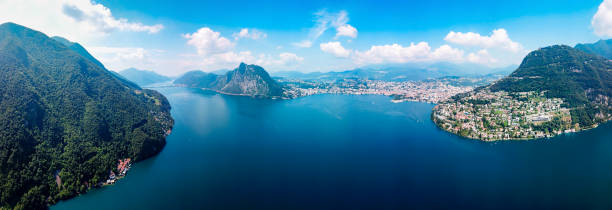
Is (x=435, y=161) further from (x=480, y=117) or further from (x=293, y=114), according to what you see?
(x=293, y=114)

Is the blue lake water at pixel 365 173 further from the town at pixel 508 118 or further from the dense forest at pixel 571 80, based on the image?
the dense forest at pixel 571 80

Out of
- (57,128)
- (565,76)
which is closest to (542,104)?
(565,76)

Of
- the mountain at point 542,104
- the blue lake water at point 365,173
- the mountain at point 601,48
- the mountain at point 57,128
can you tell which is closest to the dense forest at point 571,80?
the mountain at point 542,104

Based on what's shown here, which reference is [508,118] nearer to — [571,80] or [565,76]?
[571,80]

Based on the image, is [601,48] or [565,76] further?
[601,48]

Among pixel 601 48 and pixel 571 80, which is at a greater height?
pixel 601 48

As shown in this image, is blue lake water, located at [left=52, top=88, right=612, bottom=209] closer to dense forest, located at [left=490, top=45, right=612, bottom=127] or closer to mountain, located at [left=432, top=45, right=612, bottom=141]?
mountain, located at [left=432, top=45, right=612, bottom=141]
